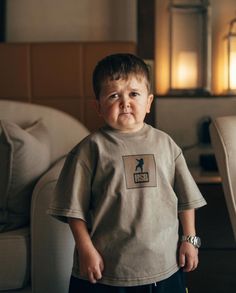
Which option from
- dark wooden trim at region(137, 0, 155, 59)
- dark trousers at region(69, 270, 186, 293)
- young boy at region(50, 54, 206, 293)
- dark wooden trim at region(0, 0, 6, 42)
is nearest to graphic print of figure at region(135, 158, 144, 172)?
young boy at region(50, 54, 206, 293)

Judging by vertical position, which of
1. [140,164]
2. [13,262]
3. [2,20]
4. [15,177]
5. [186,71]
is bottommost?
[13,262]

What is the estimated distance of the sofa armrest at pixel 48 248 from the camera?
1.43 m

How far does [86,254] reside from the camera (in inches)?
43.6

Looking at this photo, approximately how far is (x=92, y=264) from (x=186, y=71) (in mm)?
1465

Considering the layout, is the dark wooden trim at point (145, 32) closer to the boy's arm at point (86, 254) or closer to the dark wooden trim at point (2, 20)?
the dark wooden trim at point (2, 20)

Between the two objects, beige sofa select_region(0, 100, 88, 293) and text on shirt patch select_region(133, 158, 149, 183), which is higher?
text on shirt patch select_region(133, 158, 149, 183)

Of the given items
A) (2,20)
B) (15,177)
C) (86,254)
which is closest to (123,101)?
(86,254)

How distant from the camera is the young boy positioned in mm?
1108

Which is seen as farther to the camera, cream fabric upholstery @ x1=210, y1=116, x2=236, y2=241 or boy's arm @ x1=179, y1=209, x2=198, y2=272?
cream fabric upholstery @ x1=210, y1=116, x2=236, y2=241

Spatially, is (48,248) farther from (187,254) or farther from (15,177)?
(187,254)

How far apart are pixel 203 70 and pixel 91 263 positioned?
1487 millimetres

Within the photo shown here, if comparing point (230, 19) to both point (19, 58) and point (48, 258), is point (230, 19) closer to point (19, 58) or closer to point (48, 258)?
point (19, 58)

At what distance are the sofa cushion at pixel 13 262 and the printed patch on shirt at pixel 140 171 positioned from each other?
54cm

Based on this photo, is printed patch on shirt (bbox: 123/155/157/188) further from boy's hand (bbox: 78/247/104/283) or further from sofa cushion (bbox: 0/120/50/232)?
sofa cushion (bbox: 0/120/50/232)
